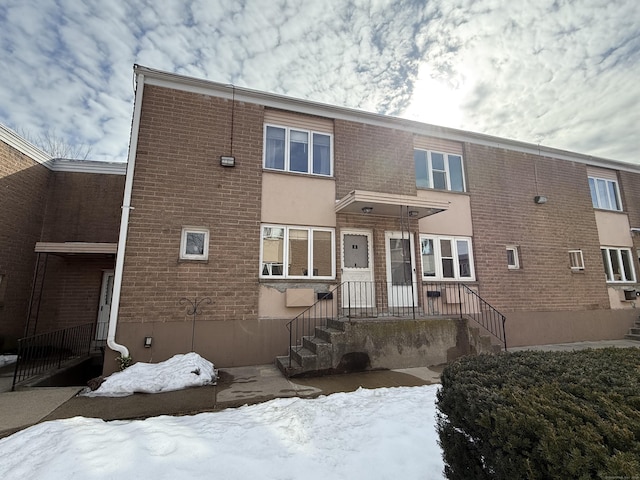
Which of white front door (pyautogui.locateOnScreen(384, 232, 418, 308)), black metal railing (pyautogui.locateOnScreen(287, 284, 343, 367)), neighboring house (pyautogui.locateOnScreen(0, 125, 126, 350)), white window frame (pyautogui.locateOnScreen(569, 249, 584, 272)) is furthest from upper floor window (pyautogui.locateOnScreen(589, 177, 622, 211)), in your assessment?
neighboring house (pyautogui.locateOnScreen(0, 125, 126, 350))

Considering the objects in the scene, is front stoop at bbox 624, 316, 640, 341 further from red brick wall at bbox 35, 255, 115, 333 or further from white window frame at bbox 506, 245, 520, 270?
red brick wall at bbox 35, 255, 115, 333

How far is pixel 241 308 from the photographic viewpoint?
23.4ft

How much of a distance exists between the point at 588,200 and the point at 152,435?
15058 mm

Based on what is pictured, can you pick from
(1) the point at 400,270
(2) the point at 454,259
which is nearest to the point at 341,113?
(1) the point at 400,270

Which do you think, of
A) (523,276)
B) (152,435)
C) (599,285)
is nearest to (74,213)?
(152,435)

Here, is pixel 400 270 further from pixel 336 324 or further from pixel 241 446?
pixel 241 446

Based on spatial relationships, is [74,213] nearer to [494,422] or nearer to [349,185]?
[349,185]

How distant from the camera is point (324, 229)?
8180 millimetres

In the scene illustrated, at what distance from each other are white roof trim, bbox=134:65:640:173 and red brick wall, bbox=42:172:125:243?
16.9ft

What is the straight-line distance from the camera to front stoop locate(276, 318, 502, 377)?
20.0 ft

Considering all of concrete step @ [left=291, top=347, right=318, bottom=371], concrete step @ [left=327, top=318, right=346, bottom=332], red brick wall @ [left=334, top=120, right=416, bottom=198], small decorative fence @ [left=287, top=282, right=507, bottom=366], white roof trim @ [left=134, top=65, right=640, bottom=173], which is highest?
white roof trim @ [left=134, top=65, right=640, bottom=173]

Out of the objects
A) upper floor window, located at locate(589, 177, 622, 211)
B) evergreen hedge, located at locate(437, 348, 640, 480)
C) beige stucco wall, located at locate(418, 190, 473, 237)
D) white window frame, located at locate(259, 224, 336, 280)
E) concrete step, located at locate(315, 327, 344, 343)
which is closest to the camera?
evergreen hedge, located at locate(437, 348, 640, 480)

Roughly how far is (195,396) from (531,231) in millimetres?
11066

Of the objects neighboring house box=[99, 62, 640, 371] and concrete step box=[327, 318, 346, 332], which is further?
neighboring house box=[99, 62, 640, 371]
